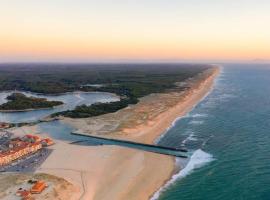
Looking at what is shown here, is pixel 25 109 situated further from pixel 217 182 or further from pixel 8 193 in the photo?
pixel 217 182

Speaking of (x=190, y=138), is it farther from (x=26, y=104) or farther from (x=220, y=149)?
(x=26, y=104)

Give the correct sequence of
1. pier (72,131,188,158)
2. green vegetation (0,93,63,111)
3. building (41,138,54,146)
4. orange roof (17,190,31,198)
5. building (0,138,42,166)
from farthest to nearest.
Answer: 1. green vegetation (0,93,63,111)
2. building (41,138,54,146)
3. pier (72,131,188,158)
4. building (0,138,42,166)
5. orange roof (17,190,31,198)

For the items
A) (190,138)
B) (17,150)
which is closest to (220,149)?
(190,138)

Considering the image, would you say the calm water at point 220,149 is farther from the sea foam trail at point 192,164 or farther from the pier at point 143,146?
the pier at point 143,146

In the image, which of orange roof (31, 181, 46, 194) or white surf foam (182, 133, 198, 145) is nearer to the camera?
orange roof (31, 181, 46, 194)

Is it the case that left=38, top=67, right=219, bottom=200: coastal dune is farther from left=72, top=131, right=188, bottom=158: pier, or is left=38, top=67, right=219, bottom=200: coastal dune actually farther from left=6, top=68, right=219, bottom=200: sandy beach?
left=72, top=131, right=188, bottom=158: pier

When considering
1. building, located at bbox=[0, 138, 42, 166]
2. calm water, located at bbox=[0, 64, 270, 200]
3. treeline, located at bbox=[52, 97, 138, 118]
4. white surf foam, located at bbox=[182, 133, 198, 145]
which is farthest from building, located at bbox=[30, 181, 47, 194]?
treeline, located at bbox=[52, 97, 138, 118]

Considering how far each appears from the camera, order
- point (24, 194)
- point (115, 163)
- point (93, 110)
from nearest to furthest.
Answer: point (24, 194), point (115, 163), point (93, 110)

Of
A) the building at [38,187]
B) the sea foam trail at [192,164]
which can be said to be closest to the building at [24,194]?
the building at [38,187]
